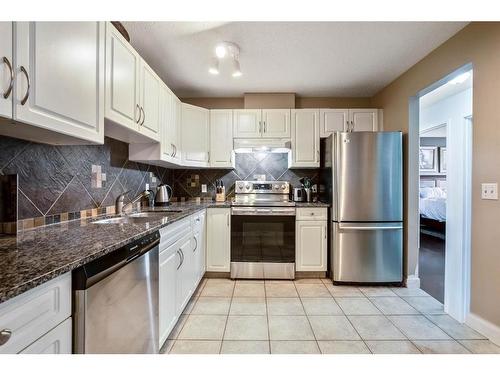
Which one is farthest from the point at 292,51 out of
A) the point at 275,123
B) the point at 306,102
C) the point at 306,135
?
the point at 306,102

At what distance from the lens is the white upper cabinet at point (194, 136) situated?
297 centimetres

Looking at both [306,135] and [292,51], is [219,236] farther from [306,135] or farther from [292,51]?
[292,51]

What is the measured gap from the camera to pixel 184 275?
6.60 feet

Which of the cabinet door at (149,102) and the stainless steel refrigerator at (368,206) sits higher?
the cabinet door at (149,102)

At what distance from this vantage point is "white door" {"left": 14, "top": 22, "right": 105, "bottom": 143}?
906 mm

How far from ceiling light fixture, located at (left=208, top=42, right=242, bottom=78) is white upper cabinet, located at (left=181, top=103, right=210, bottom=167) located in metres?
0.71

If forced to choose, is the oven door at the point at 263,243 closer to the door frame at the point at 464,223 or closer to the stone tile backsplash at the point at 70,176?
the stone tile backsplash at the point at 70,176

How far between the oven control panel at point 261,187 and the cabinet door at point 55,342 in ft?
8.83

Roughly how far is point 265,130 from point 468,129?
2021 mm

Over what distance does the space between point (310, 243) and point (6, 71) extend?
278 centimetres

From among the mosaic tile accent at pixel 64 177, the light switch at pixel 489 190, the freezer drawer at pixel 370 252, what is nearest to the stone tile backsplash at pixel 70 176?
the mosaic tile accent at pixel 64 177

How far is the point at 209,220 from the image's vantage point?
2877 millimetres

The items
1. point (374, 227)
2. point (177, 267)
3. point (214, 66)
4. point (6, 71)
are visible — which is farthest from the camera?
point (374, 227)

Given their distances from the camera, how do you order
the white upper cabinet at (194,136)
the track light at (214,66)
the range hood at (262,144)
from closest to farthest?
the track light at (214,66)
the white upper cabinet at (194,136)
the range hood at (262,144)
